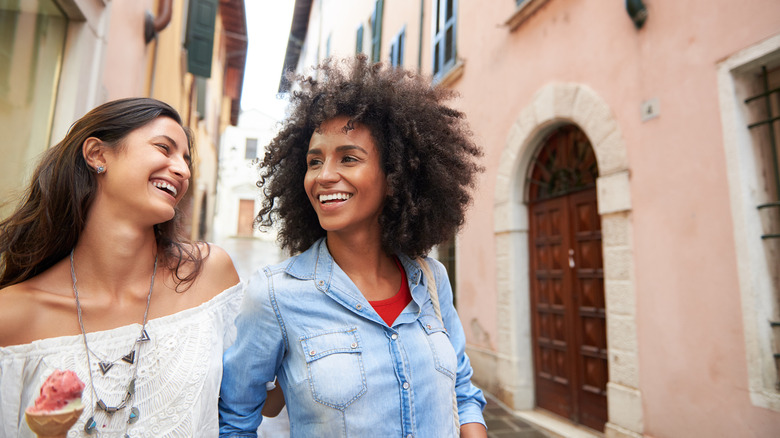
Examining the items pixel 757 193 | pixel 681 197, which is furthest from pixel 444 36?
pixel 757 193

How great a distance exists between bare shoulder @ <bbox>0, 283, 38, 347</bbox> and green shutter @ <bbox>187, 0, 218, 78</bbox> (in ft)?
25.8

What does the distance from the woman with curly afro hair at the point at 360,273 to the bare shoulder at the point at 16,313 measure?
61 cm

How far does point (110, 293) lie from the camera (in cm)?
158

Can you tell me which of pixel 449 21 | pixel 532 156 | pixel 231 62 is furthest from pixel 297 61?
pixel 532 156

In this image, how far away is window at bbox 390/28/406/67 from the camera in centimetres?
1010

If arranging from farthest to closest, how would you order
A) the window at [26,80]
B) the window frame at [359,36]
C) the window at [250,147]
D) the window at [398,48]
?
the window at [250,147]
the window frame at [359,36]
the window at [398,48]
the window at [26,80]

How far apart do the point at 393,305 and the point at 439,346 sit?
0.69 feet

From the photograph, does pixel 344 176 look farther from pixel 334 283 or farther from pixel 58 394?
pixel 58 394

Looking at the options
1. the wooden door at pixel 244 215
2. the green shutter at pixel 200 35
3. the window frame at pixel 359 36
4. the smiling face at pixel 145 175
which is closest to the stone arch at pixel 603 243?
the smiling face at pixel 145 175

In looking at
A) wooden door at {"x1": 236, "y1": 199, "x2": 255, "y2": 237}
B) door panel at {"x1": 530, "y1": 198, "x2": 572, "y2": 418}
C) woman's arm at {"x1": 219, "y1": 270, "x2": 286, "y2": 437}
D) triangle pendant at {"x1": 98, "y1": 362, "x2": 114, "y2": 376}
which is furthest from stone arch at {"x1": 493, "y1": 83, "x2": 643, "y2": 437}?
wooden door at {"x1": 236, "y1": 199, "x2": 255, "y2": 237}

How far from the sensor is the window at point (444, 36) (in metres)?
7.78

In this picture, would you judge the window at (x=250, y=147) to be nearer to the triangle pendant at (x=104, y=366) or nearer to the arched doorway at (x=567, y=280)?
the arched doorway at (x=567, y=280)

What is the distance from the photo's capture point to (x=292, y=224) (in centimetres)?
193

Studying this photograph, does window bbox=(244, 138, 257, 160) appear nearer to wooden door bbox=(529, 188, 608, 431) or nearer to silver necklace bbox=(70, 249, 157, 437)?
wooden door bbox=(529, 188, 608, 431)
